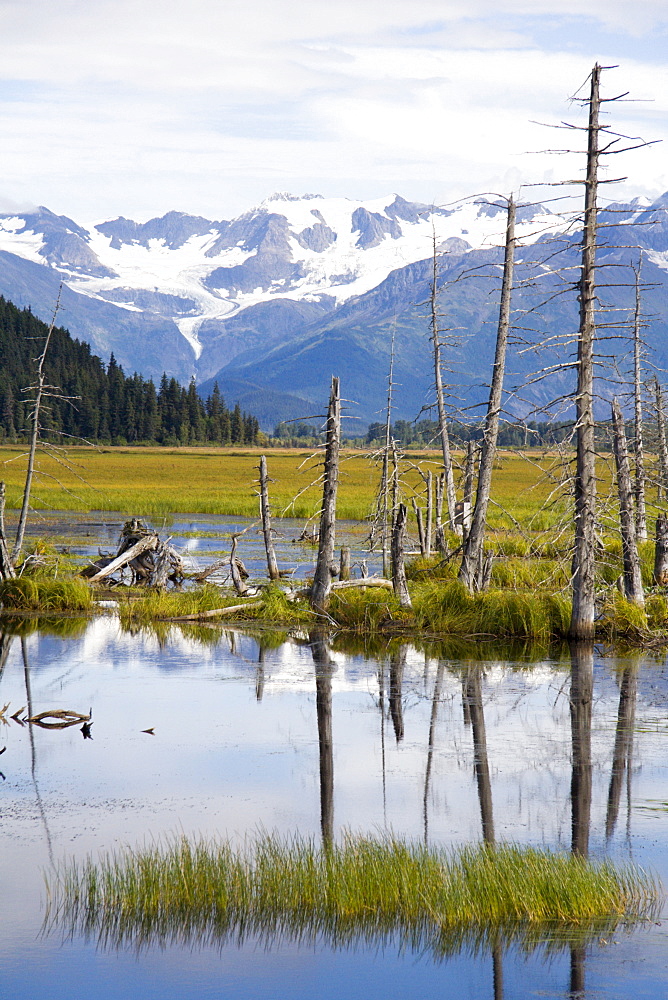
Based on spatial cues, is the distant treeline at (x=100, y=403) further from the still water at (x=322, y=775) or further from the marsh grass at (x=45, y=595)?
the still water at (x=322, y=775)

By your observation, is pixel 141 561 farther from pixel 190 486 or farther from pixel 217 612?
pixel 190 486

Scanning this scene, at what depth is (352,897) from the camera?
31.8ft

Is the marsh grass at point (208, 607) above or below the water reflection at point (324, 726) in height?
above

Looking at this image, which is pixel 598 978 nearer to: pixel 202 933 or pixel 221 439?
pixel 202 933

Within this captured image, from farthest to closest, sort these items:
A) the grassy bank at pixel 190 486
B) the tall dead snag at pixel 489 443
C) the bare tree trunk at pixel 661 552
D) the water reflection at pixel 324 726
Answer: the grassy bank at pixel 190 486
the bare tree trunk at pixel 661 552
the tall dead snag at pixel 489 443
the water reflection at pixel 324 726

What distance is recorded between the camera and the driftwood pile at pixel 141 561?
2855 centimetres

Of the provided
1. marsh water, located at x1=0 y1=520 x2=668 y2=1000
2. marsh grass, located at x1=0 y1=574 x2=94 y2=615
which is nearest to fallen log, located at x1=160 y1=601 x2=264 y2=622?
marsh water, located at x1=0 y1=520 x2=668 y2=1000

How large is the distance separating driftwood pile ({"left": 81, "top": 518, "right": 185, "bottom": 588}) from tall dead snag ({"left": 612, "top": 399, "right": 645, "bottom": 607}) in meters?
11.4

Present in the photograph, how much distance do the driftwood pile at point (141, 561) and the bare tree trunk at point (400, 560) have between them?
663 centimetres

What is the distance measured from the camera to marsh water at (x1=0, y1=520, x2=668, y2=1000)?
8.74 m

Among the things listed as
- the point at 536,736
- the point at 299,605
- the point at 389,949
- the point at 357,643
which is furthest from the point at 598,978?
the point at 299,605

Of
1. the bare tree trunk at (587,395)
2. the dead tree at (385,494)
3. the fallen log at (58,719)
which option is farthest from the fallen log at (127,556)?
the fallen log at (58,719)

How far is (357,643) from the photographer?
23500mm

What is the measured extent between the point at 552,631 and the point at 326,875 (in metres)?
14.6
